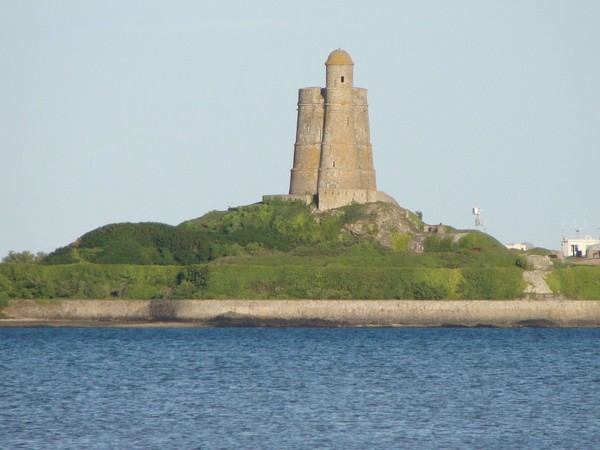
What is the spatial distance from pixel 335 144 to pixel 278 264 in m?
9.85

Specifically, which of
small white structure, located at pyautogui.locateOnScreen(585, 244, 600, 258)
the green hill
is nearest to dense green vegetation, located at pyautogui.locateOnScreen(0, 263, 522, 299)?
the green hill

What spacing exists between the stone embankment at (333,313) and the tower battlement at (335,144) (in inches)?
488

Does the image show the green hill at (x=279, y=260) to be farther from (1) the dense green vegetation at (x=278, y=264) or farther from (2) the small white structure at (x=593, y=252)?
(2) the small white structure at (x=593, y=252)

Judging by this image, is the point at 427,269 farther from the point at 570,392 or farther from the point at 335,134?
the point at 570,392

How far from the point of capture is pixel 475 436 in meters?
33.2

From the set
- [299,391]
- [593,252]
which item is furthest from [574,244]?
[299,391]

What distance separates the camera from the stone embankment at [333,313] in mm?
70312

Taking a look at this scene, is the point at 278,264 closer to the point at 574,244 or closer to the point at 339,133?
the point at 339,133

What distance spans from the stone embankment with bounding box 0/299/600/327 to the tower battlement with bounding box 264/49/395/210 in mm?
12386

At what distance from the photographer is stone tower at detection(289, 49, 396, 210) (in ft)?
270

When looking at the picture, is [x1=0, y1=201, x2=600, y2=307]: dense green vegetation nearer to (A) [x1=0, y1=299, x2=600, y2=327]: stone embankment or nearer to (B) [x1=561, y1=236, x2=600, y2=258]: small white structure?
(A) [x1=0, y1=299, x2=600, y2=327]: stone embankment

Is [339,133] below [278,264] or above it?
Result: above

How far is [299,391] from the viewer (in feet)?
137

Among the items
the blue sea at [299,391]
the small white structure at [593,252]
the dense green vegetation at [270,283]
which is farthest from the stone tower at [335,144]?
the small white structure at [593,252]
